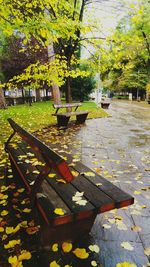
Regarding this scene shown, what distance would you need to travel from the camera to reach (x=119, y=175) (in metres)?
4.80

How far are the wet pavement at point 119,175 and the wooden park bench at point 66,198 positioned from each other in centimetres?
39

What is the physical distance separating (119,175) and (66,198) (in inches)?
94.9

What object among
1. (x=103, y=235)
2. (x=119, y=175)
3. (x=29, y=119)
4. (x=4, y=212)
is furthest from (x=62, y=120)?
(x=103, y=235)

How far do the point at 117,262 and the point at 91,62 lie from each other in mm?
11519

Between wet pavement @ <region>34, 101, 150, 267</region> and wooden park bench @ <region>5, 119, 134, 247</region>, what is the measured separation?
15.3 inches

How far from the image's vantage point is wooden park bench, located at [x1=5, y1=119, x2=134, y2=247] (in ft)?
7.39

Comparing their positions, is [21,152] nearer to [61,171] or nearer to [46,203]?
[46,203]

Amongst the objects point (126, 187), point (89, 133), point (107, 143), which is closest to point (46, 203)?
point (126, 187)

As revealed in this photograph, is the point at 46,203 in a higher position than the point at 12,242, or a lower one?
higher

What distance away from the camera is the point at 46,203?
2.48 m

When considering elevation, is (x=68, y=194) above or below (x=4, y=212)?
above

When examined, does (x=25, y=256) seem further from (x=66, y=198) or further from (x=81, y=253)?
(x=66, y=198)

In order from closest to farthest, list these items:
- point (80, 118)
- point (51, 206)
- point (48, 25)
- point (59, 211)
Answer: point (59, 211), point (51, 206), point (48, 25), point (80, 118)

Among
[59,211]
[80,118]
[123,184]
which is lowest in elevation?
[123,184]
